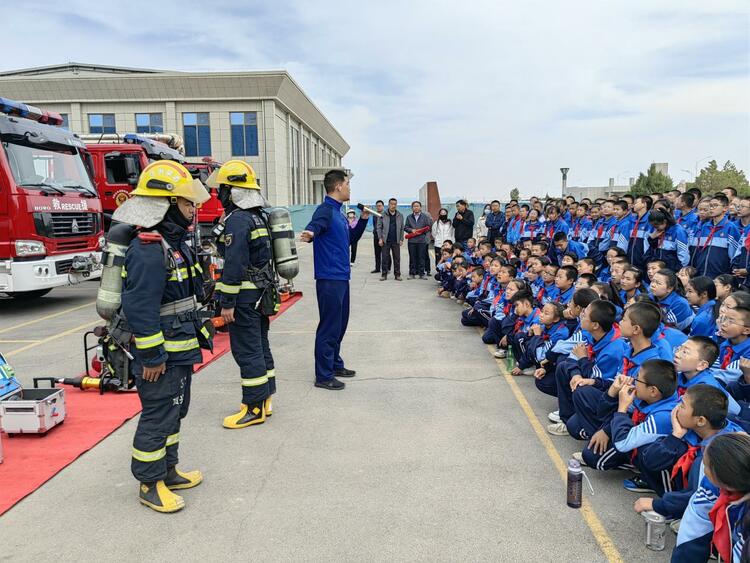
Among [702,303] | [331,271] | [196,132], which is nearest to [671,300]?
[702,303]

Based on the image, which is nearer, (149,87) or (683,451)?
(683,451)

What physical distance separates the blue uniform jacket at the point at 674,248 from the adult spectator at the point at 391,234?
7199mm

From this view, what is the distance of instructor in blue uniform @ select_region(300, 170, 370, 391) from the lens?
583 centimetres

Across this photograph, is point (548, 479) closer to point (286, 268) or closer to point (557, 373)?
point (557, 373)

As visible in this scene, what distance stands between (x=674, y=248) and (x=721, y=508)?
6.34m

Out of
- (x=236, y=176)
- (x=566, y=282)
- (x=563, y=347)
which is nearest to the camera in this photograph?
(x=236, y=176)

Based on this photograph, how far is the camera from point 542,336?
593 centimetres

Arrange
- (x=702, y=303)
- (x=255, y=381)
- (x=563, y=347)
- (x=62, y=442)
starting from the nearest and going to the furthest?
(x=62, y=442) → (x=255, y=381) → (x=563, y=347) → (x=702, y=303)

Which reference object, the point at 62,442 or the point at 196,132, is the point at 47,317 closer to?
the point at 62,442

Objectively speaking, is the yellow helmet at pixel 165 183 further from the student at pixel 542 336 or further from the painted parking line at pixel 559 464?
the student at pixel 542 336

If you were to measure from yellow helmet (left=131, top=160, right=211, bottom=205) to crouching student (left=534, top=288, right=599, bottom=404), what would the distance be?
3421 mm

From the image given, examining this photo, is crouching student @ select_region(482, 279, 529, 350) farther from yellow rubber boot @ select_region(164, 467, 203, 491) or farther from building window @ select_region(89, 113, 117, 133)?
building window @ select_region(89, 113, 117, 133)

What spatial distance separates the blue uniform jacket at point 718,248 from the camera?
24.4 feet

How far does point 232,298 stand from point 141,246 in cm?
133
